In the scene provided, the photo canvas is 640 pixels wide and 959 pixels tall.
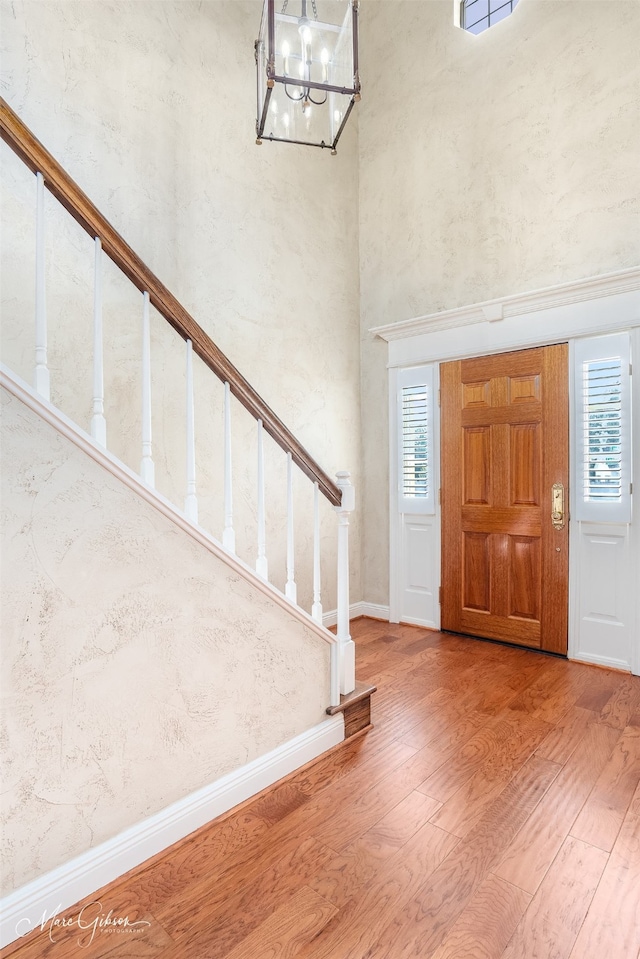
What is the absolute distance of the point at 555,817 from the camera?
72.7 inches

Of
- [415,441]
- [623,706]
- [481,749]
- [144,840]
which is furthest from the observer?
[415,441]

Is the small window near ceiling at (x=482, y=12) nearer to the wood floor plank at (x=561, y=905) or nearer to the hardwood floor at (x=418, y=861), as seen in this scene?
the hardwood floor at (x=418, y=861)

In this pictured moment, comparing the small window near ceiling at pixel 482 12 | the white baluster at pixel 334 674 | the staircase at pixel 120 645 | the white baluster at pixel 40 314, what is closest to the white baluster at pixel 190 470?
the staircase at pixel 120 645

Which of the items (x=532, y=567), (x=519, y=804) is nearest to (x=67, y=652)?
(x=519, y=804)

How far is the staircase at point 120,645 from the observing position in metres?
1.36

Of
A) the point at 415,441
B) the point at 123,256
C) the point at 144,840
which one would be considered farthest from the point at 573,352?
the point at 144,840

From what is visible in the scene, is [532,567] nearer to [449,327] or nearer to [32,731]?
[449,327]

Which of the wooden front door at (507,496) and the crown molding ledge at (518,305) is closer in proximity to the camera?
the crown molding ledge at (518,305)

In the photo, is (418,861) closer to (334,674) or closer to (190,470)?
(334,674)

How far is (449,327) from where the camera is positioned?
3830mm

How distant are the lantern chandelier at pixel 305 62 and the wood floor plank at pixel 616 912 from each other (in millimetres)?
2874

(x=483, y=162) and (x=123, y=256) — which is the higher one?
(x=483, y=162)

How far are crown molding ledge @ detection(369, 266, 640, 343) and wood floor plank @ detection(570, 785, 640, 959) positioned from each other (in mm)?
2847

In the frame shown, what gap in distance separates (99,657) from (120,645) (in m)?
0.07
